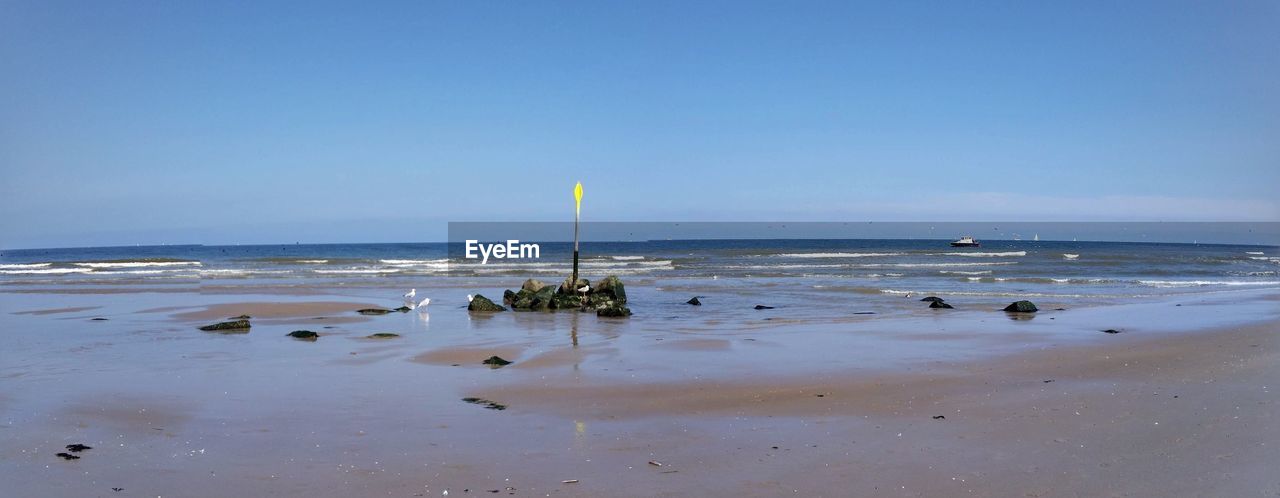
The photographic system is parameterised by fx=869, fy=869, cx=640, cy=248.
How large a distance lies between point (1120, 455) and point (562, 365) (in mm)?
6488

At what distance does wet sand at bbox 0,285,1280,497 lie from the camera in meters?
5.82

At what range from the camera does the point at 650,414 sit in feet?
26.1

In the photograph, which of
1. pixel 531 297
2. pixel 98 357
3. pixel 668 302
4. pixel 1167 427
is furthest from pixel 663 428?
pixel 668 302

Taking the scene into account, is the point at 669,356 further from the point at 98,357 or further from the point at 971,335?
the point at 98,357

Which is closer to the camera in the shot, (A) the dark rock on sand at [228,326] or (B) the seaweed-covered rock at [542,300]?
(A) the dark rock on sand at [228,326]

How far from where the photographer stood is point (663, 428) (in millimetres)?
7363

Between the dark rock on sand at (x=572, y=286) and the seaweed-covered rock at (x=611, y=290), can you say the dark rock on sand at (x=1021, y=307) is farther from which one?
the dark rock on sand at (x=572, y=286)

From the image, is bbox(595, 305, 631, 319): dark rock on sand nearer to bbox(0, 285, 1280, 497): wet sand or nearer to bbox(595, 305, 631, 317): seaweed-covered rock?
bbox(595, 305, 631, 317): seaweed-covered rock

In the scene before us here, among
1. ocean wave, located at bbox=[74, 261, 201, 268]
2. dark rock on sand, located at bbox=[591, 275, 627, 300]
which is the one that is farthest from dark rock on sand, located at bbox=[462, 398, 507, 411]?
ocean wave, located at bbox=[74, 261, 201, 268]

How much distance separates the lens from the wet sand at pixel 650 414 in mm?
5816

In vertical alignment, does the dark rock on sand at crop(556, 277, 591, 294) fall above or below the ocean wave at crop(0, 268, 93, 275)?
above

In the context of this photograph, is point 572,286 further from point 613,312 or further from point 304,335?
point 304,335

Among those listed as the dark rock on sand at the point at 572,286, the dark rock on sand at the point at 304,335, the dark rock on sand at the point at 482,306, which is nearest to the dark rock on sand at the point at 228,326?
the dark rock on sand at the point at 304,335

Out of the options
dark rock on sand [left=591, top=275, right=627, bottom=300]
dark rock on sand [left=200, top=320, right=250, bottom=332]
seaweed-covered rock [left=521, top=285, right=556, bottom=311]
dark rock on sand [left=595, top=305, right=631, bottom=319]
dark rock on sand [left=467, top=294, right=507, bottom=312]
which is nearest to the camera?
dark rock on sand [left=200, top=320, right=250, bottom=332]
